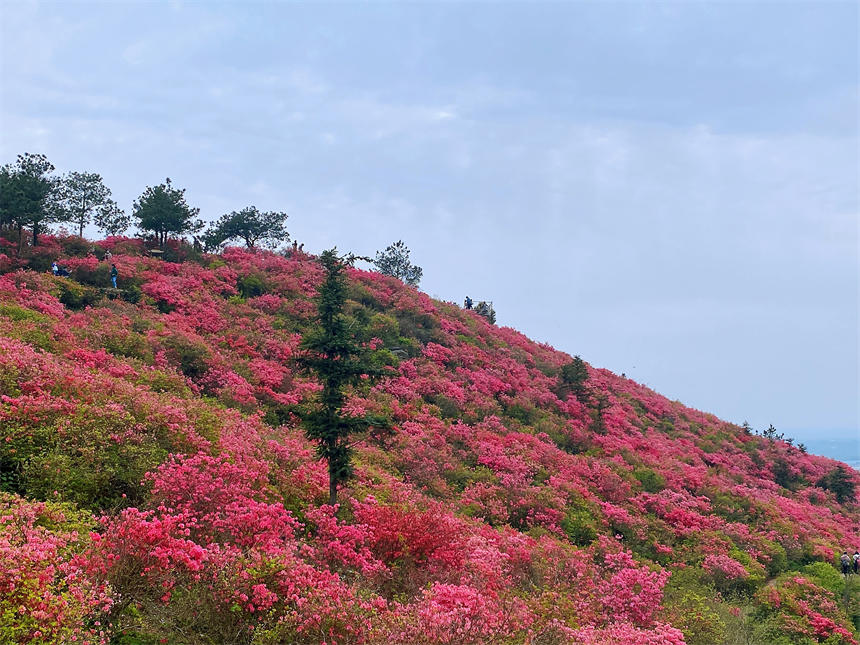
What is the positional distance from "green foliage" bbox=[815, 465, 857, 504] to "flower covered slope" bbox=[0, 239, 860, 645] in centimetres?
70

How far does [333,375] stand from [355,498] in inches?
139

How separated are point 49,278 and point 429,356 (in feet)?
62.2

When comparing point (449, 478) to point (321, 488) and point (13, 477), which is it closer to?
point (321, 488)

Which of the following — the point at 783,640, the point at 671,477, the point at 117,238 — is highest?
the point at 117,238

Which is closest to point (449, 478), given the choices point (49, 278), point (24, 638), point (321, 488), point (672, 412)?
point (321, 488)

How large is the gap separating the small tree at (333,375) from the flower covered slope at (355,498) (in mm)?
1275

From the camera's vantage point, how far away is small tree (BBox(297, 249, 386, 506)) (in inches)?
527

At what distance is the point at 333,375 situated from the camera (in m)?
13.4

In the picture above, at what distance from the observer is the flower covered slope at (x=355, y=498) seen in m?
8.23

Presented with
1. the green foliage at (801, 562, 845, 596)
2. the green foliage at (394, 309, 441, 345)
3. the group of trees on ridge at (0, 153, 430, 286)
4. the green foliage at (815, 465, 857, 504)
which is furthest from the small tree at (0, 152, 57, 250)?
the green foliage at (815, 465, 857, 504)

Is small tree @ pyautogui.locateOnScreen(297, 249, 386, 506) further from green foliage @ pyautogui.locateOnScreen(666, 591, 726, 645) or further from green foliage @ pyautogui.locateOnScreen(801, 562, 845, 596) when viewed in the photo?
green foliage @ pyautogui.locateOnScreen(801, 562, 845, 596)

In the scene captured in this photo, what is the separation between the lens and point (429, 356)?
32.5 metres

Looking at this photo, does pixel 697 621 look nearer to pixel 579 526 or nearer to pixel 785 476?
pixel 579 526

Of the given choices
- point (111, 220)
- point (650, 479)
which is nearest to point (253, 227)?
point (111, 220)
